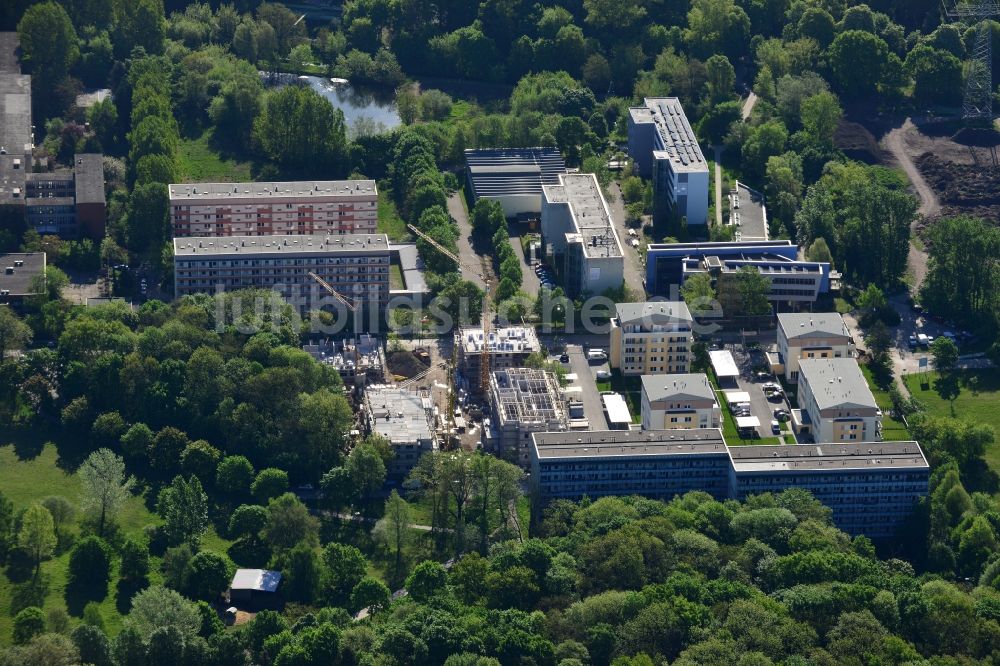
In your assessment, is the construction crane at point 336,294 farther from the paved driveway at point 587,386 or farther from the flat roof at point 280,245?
the paved driveway at point 587,386

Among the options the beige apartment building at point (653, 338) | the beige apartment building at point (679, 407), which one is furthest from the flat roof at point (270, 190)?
the beige apartment building at point (679, 407)

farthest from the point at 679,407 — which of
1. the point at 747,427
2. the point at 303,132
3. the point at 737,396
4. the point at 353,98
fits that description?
the point at 353,98

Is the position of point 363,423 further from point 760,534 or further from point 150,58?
point 150,58

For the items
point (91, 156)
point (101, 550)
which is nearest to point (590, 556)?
point (101, 550)

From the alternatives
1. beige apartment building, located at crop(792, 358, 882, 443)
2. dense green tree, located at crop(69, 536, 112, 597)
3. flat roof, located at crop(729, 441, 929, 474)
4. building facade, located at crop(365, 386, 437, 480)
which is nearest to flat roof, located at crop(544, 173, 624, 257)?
beige apartment building, located at crop(792, 358, 882, 443)

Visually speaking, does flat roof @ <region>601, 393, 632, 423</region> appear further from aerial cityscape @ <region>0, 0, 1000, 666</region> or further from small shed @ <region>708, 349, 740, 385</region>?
small shed @ <region>708, 349, 740, 385</region>

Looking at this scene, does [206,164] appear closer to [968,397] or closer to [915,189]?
[915,189]
